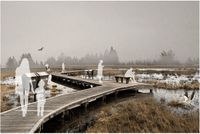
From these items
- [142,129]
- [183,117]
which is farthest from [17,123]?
[183,117]

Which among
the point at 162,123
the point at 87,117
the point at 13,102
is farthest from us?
the point at 13,102

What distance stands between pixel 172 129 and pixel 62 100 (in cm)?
600

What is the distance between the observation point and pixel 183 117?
11.1 metres

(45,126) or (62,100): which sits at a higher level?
(62,100)

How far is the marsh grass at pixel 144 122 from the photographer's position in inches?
376

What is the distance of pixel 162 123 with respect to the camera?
10070 millimetres

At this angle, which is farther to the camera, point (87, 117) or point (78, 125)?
point (87, 117)

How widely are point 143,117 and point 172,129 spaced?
1877mm

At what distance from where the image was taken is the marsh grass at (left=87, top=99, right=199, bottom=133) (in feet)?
31.3

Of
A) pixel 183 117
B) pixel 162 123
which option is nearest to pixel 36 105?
pixel 162 123

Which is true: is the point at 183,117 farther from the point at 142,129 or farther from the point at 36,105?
the point at 36,105

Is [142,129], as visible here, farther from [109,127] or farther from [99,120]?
[99,120]

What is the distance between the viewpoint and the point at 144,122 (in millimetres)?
10438

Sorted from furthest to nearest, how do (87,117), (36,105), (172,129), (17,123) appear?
(87,117) → (36,105) → (172,129) → (17,123)
